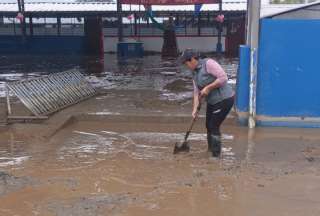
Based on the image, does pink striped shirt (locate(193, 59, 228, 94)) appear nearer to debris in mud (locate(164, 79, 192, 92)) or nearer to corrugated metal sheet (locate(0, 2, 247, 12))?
debris in mud (locate(164, 79, 192, 92))

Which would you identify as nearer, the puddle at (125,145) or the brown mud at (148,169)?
the brown mud at (148,169)

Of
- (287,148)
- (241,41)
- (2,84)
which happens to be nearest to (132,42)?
(241,41)

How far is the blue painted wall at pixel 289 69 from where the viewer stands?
909cm

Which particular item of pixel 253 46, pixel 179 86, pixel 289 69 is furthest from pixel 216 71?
pixel 179 86

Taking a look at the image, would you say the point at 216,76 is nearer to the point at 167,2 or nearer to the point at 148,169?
the point at 148,169

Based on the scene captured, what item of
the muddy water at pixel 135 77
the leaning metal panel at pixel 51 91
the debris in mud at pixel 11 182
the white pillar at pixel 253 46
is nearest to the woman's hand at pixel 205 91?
the debris in mud at pixel 11 182

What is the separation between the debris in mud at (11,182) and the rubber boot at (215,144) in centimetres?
243

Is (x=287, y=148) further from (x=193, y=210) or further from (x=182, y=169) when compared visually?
(x=193, y=210)

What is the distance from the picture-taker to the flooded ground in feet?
17.6

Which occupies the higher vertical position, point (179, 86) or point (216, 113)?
point (216, 113)

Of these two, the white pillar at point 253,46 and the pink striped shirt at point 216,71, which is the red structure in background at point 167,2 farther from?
the pink striped shirt at point 216,71

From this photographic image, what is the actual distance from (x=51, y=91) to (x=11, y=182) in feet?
15.9

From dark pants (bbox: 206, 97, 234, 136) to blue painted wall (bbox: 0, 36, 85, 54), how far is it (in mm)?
26852

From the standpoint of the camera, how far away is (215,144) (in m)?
7.06
